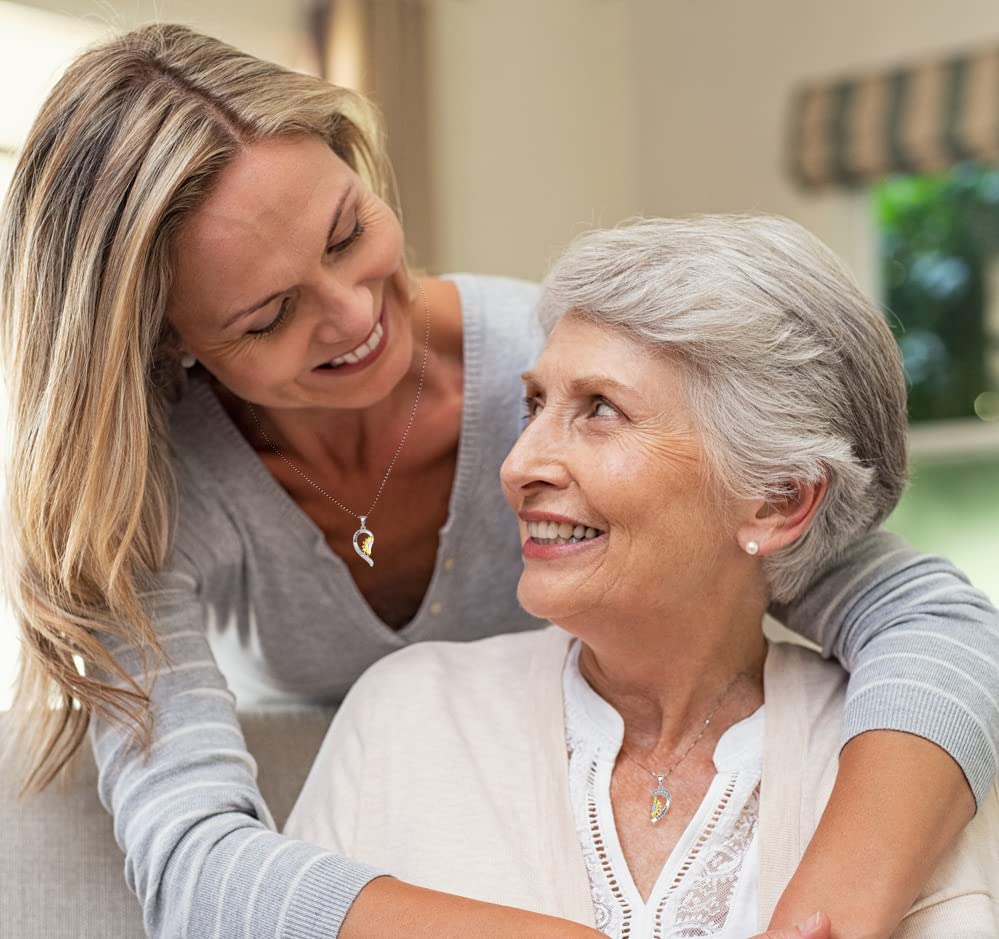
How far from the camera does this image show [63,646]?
1603 millimetres

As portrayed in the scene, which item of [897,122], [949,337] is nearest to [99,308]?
[897,122]

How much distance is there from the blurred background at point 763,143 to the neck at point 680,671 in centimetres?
379

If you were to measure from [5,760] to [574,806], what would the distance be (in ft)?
2.69

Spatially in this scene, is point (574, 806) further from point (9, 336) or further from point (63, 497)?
point (9, 336)

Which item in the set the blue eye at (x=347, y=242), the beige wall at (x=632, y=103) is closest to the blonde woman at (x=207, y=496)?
the blue eye at (x=347, y=242)

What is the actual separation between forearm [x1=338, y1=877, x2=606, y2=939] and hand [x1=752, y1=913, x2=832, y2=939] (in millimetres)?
184

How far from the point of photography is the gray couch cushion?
1724 millimetres

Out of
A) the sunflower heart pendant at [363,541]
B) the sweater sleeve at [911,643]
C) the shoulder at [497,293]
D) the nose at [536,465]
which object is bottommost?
the sunflower heart pendant at [363,541]

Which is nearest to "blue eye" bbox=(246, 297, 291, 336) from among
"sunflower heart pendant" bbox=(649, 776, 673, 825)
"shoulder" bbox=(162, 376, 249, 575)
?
"shoulder" bbox=(162, 376, 249, 575)

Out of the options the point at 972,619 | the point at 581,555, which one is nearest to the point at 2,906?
the point at 581,555

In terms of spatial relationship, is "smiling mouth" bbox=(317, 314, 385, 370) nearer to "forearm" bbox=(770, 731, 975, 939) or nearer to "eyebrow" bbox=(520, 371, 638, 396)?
"eyebrow" bbox=(520, 371, 638, 396)

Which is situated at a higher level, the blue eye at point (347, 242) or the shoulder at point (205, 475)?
the blue eye at point (347, 242)

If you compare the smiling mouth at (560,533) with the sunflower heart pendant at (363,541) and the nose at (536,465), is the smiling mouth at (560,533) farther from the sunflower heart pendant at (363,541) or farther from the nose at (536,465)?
the sunflower heart pendant at (363,541)

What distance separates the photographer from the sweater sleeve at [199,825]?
1.38 m
